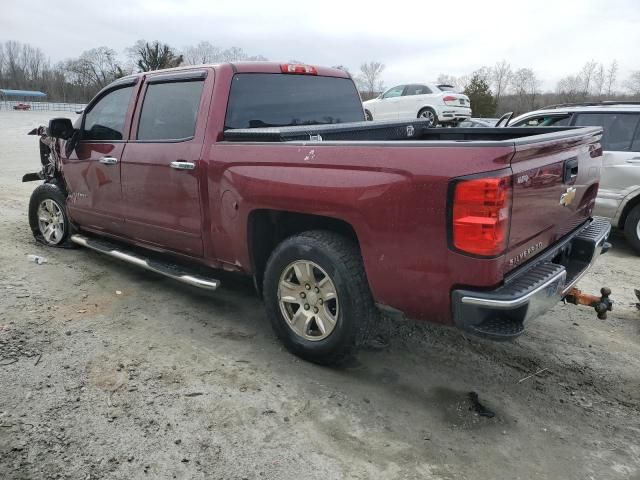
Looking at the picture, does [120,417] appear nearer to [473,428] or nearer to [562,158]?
[473,428]

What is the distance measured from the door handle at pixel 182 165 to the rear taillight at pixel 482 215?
206 centimetres

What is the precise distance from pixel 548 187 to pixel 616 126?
4.59 m

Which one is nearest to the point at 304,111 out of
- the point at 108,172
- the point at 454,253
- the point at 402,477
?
the point at 108,172

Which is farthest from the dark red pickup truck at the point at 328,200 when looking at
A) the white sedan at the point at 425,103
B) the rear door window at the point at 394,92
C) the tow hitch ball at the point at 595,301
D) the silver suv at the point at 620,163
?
the rear door window at the point at 394,92

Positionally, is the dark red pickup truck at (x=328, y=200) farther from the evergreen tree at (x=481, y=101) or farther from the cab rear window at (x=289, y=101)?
the evergreen tree at (x=481, y=101)

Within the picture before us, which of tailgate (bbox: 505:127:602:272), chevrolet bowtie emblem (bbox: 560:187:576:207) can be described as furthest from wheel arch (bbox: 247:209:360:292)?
chevrolet bowtie emblem (bbox: 560:187:576:207)

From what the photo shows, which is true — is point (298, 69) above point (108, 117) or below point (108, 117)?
above

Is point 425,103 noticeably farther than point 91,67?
No

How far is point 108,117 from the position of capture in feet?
16.4

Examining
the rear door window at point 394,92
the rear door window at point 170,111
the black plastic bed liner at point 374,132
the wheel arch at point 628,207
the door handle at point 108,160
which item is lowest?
the wheel arch at point 628,207

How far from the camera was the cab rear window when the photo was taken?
4.00 m

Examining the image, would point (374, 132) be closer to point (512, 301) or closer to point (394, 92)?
point (512, 301)

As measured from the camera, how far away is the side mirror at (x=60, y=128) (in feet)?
16.8

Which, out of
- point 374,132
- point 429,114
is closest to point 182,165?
point 374,132
